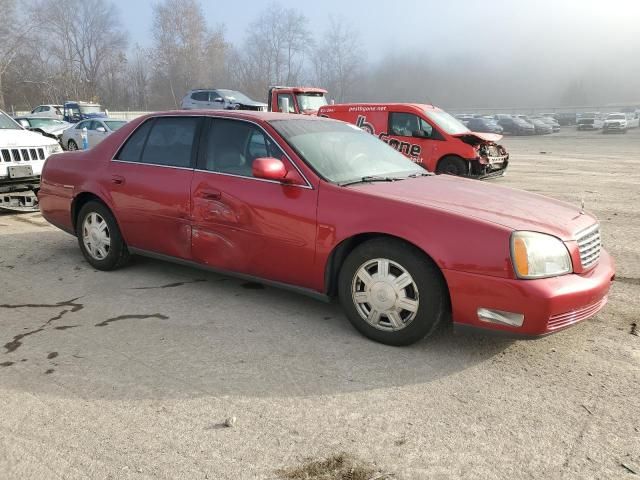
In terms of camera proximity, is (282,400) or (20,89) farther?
(20,89)

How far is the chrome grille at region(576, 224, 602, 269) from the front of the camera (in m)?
3.38

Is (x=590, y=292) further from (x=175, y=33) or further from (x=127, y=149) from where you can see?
(x=175, y=33)

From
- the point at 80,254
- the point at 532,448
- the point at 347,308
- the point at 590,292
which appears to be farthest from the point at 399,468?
the point at 80,254

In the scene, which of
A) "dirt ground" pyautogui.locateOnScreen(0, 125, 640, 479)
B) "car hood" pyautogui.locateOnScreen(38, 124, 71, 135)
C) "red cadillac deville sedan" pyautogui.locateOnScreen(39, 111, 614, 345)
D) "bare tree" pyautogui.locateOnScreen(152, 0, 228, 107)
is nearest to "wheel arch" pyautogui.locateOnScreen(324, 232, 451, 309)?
"red cadillac deville sedan" pyautogui.locateOnScreen(39, 111, 614, 345)

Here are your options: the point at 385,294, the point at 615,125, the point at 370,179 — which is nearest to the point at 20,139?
the point at 370,179

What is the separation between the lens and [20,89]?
63.1m

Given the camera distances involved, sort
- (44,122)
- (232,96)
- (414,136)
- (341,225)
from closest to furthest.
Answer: (341,225)
(414,136)
(44,122)
(232,96)

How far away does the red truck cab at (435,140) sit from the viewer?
11703 millimetres

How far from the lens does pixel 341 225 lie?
141 inches

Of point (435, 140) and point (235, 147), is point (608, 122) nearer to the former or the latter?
point (435, 140)

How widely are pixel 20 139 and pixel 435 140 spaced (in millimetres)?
7999

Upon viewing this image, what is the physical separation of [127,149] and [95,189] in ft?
1.64

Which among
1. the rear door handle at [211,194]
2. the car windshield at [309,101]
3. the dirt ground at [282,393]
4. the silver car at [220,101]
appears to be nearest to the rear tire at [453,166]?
the car windshield at [309,101]

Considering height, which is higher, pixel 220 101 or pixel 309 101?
pixel 309 101
